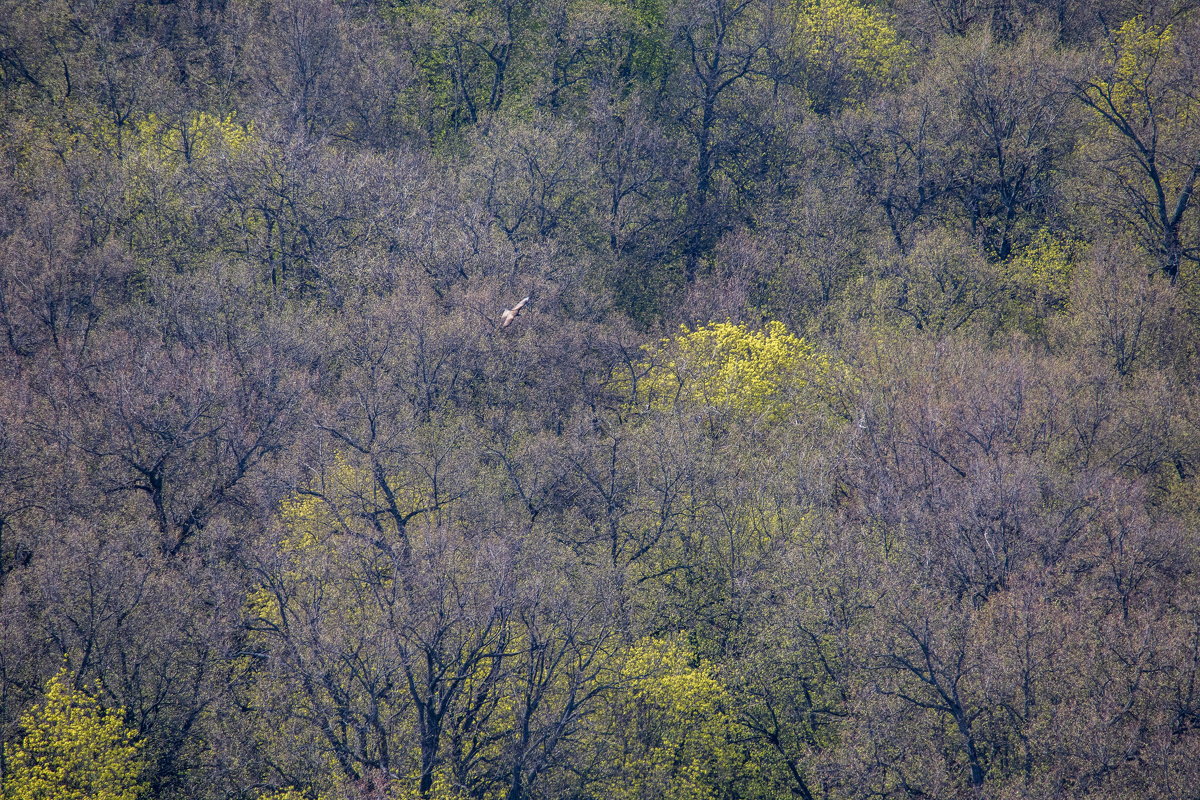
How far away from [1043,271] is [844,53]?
19193mm

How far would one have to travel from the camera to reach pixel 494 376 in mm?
45594

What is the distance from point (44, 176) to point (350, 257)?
49.4 feet

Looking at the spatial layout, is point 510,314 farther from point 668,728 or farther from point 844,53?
point 844,53

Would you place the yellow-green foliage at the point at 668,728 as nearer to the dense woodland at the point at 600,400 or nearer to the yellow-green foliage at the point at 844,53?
the dense woodland at the point at 600,400

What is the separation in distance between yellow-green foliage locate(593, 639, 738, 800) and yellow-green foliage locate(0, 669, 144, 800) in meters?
12.5

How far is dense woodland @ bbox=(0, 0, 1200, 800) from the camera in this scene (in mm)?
31453

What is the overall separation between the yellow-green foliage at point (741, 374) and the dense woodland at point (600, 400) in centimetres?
23

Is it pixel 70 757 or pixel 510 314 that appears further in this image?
pixel 510 314

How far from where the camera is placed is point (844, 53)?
64.4 metres

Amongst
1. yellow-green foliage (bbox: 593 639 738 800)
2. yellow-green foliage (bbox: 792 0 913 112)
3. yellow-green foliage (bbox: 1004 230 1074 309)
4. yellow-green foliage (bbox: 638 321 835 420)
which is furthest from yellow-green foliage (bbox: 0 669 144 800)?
yellow-green foliage (bbox: 792 0 913 112)

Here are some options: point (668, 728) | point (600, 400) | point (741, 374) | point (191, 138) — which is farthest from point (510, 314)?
point (191, 138)

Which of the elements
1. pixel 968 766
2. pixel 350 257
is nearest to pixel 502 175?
pixel 350 257

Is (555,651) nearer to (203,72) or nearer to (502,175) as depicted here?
(502,175)

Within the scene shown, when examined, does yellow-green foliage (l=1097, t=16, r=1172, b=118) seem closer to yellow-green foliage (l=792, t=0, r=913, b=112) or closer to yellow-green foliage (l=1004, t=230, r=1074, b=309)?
yellow-green foliage (l=1004, t=230, r=1074, b=309)
